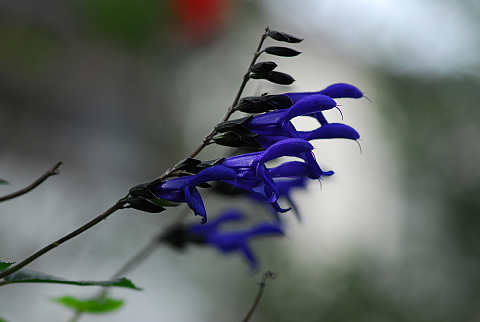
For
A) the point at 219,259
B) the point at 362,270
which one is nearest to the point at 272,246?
the point at 219,259

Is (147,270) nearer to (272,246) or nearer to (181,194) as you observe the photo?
(272,246)

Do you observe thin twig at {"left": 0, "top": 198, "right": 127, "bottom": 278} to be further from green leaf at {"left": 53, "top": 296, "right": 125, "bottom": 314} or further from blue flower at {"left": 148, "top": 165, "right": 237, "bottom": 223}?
green leaf at {"left": 53, "top": 296, "right": 125, "bottom": 314}

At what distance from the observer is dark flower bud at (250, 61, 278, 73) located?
1.23 feet

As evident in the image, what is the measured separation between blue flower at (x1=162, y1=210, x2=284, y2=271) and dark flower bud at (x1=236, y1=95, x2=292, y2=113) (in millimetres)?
342

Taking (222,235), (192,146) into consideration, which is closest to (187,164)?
(222,235)

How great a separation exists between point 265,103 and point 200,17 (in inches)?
62.9

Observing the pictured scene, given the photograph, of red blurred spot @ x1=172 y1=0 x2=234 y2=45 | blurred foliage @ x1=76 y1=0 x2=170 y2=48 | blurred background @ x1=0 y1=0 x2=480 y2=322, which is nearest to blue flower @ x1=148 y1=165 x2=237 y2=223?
blurred background @ x1=0 y1=0 x2=480 y2=322

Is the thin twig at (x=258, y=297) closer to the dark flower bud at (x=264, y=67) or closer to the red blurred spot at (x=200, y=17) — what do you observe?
the dark flower bud at (x=264, y=67)

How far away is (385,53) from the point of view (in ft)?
6.91

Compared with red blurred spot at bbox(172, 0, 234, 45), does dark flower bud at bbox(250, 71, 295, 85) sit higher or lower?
lower

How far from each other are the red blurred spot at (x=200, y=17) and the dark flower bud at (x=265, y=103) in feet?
4.92

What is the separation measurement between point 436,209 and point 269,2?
164 centimetres

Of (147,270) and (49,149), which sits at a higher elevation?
(49,149)

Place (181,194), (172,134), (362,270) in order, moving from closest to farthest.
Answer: (181,194) → (362,270) → (172,134)
